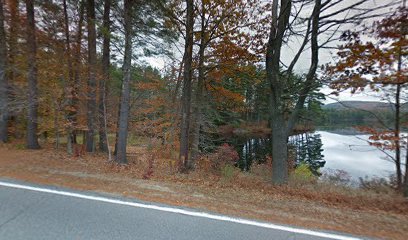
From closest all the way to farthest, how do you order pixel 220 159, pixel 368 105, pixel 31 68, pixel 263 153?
pixel 368 105 → pixel 31 68 → pixel 220 159 → pixel 263 153

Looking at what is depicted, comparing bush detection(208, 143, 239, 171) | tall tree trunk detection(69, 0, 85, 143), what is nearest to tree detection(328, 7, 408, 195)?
bush detection(208, 143, 239, 171)

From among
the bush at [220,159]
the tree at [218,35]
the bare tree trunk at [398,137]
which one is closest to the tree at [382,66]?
the bare tree trunk at [398,137]

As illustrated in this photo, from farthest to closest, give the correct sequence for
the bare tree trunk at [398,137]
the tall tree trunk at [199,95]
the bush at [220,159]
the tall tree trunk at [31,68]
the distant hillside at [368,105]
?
1. the bush at [220,159]
2. the tall tree trunk at [199,95]
3. the tall tree trunk at [31,68]
4. the distant hillside at [368,105]
5. the bare tree trunk at [398,137]

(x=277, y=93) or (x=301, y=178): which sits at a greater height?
(x=277, y=93)

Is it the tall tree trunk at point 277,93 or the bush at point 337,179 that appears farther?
the bush at point 337,179

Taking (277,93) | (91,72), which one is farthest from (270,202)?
(91,72)

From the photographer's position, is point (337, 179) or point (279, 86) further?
point (337, 179)

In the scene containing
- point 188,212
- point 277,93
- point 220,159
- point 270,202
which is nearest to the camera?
point 188,212

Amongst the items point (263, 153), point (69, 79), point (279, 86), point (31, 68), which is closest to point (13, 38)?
point (31, 68)

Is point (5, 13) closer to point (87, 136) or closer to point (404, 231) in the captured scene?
point (87, 136)

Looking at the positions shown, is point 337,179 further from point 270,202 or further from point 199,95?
point 199,95

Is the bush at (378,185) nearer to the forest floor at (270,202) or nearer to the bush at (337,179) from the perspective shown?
the bush at (337,179)

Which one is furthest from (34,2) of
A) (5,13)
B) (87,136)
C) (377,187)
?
(377,187)

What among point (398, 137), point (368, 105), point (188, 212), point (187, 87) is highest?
point (187, 87)
